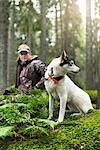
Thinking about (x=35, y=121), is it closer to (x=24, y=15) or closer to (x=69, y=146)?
(x=69, y=146)

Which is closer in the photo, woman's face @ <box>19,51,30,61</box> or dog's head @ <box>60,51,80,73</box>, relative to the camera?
dog's head @ <box>60,51,80,73</box>

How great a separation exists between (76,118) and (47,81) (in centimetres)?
75

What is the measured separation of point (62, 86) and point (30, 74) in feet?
5.35

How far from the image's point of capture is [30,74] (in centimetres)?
682

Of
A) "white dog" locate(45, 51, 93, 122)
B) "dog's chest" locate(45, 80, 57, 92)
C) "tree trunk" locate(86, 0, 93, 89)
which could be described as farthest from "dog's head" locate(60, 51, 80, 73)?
"tree trunk" locate(86, 0, 93, 89)

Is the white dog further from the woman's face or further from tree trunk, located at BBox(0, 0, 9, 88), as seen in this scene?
tree trunk, located at BBox(0, 0, 9, 88)

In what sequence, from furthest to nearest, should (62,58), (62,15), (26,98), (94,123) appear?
(62,15) → (26,98) → (62,58) → (94,123)

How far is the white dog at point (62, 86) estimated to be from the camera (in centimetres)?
520

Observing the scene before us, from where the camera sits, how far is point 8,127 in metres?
4.40

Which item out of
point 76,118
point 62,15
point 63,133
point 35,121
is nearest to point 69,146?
point 63,133

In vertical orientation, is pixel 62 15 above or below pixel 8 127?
above

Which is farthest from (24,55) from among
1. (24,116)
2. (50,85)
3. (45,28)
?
(45,28)

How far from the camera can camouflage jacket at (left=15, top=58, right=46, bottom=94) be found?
259 inches

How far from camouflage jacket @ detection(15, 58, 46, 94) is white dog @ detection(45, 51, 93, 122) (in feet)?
3.09
